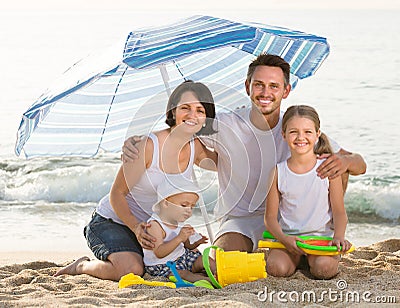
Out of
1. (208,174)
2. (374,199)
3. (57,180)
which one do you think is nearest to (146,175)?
(208,174)

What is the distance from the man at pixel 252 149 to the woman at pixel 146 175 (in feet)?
0.70

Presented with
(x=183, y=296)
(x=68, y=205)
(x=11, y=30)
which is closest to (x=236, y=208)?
(x=183, y=296)

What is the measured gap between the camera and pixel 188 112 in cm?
377

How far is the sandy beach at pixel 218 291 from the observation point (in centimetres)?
329

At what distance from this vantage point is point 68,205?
7348mm

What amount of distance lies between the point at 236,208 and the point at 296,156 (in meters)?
0.58

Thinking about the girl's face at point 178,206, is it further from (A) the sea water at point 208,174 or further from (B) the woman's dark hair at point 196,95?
(A) the sea water at point 208,174

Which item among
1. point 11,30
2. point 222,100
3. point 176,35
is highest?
point 11,30

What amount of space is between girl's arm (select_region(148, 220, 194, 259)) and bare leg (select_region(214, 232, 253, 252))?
45 cm

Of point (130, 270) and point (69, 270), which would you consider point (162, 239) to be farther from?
point (69, 270)

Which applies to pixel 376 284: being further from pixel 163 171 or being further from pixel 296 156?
pixel 163 171

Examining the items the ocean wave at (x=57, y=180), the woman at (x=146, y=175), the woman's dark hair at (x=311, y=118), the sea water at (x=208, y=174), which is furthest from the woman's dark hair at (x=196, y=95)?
the ocean wave at (x=57, y=180)

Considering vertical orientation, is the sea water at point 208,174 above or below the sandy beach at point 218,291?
above

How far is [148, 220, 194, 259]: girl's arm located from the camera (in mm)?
3705
